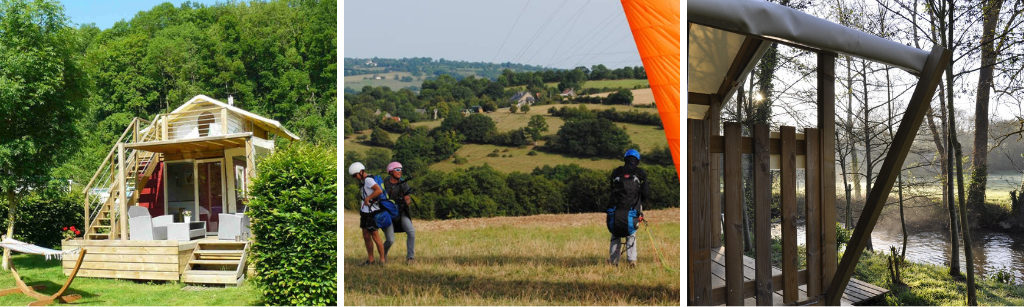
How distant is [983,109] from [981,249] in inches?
68.6

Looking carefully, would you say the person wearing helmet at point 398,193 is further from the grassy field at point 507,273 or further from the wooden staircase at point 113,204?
the wooden staircase at point 113,204

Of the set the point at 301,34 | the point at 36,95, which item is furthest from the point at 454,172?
the point at 301,34

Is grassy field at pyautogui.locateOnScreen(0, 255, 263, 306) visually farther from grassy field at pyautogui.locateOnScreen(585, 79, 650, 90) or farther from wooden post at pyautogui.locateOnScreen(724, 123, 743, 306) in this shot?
grassy field at pyautogui.locateOnScreen(585, 79, 650, 90)

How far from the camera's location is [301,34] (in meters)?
19.3

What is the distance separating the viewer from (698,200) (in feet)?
10.1

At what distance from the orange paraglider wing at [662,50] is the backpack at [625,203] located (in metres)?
1.51

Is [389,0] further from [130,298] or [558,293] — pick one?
[558,293]

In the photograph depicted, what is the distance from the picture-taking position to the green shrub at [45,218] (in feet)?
31.6

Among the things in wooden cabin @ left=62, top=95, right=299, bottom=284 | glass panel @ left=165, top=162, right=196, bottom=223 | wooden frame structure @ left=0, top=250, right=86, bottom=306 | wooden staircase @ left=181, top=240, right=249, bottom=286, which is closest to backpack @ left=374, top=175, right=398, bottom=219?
wooden cabin @ left=62, top=95, right=299, bottom=284

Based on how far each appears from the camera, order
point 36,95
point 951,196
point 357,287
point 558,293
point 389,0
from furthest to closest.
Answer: point 389,0
point 36,95
point 951,196
point 357,287
point 558,293

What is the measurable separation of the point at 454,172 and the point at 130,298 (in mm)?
6254

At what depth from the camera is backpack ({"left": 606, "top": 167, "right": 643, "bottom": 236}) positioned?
5.26 m

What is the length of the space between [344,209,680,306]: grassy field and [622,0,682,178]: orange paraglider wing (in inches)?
75.2

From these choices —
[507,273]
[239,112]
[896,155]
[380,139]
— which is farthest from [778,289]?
[380,139]
